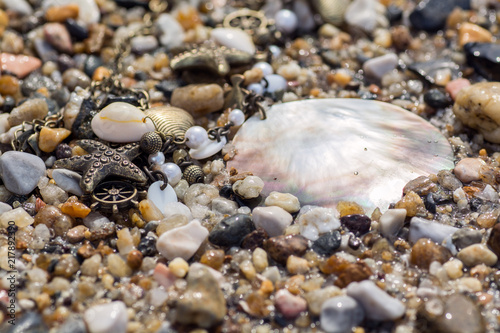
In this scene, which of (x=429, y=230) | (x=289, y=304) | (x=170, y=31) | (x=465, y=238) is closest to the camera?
(x=289, y=304)

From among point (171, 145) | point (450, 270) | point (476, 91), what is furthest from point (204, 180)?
point (476, 91)

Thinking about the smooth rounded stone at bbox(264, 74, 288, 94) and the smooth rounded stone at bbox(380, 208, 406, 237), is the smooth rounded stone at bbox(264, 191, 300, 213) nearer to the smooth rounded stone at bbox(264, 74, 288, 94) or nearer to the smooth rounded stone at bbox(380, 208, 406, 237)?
the smooth rounded stone at bbox(380, 208, 406, 237)

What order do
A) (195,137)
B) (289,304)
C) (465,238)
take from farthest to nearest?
(195,137), (465,238), (289,304)

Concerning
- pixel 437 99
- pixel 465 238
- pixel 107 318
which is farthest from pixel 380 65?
pixel 107 318

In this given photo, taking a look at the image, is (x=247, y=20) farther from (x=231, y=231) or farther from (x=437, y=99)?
(x=231, y=231)

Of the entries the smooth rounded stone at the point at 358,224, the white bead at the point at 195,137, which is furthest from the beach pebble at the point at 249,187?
the smooth rounded stone at the point at 358,224

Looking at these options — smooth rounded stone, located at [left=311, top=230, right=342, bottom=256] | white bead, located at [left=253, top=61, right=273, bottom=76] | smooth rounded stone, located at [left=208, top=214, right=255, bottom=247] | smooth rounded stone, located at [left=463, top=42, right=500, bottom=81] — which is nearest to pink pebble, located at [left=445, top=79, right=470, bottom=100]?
smooth rounded stone, located at [left=463, top=42, right=500, bottom=81]

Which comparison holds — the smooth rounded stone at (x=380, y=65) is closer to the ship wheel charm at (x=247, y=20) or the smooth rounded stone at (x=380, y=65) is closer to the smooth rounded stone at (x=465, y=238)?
the ship wheel charm at (x=247, y=20)

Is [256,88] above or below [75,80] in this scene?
above
